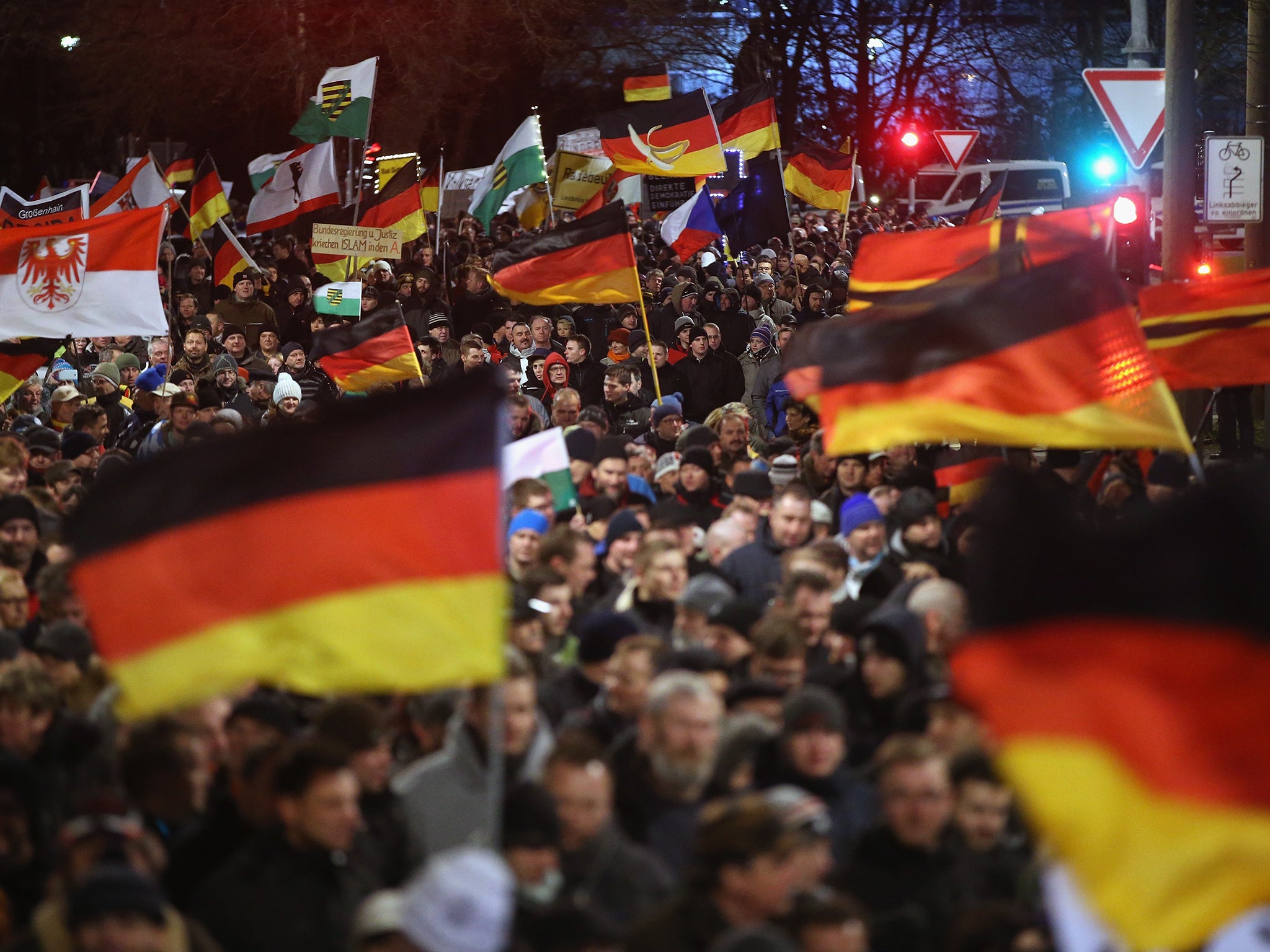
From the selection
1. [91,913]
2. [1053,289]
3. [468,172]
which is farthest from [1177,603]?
[468,172]

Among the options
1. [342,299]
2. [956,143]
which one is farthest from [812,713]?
[956,143]

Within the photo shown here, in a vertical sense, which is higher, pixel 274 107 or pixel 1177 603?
pixel 1177 603

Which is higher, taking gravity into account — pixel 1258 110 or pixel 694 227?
pixel 1258 110

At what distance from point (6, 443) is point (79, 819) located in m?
6.78

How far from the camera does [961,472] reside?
10898mm

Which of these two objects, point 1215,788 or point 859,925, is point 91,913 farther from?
point 1215,788

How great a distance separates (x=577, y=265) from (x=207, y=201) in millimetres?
10005

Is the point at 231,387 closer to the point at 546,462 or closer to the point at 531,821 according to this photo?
the point at 546,462

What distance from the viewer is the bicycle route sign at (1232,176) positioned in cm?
1432

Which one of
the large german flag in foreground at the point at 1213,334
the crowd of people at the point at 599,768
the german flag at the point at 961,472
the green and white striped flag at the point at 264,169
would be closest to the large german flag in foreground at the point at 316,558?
the crowd of people at the point at 599,768

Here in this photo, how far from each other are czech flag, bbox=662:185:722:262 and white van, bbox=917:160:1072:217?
9740 millimetres

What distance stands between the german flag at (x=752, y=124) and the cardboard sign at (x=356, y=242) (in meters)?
4.37

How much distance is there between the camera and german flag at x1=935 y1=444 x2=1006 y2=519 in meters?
10.7

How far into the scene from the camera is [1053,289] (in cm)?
778
